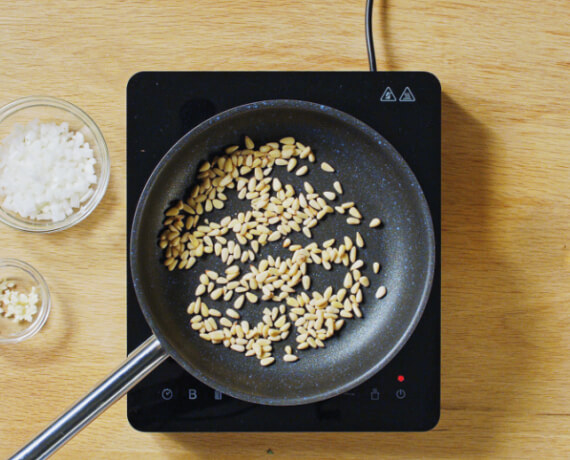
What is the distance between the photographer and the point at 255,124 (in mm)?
635

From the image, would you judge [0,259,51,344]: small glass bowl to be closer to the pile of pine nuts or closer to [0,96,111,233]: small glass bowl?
[0,96,111,233]: small glass bowl

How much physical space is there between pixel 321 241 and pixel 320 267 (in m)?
0.03

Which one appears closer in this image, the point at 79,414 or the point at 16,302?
the point at 79,414

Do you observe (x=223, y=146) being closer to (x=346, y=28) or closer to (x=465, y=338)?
(x=346, y=28)

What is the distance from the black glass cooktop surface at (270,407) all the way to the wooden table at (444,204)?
0.04 meters

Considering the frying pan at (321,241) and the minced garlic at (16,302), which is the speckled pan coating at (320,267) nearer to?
the frying pan at (321,241)

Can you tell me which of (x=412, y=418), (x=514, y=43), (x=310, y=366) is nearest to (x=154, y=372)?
(x=310, y=366)

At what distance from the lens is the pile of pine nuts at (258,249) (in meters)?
Result: 0.64

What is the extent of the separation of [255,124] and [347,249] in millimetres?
170

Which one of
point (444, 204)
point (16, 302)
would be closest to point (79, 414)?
point (16, 302)

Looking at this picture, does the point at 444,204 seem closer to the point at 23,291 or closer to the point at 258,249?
the point at 258,249

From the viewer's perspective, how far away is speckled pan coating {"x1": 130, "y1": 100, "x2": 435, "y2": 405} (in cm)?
61

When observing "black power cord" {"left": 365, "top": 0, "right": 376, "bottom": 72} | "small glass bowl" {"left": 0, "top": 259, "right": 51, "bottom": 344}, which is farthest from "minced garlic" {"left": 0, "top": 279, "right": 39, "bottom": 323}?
"black power cord" {"left": 365, "top": 0, "right": 376, "bottom": 72}

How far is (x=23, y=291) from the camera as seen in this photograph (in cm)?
67
